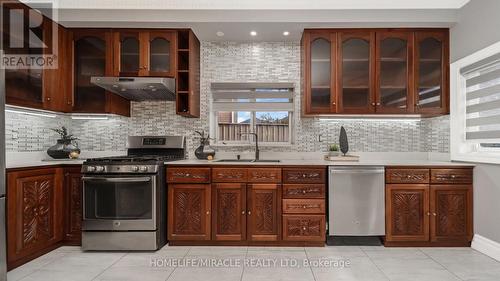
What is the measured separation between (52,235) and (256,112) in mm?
2582

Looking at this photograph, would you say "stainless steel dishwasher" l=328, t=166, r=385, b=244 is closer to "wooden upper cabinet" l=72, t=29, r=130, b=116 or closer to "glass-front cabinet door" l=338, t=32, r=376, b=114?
"glass-front cabinet door" l=338, t=32, r=376, b=114

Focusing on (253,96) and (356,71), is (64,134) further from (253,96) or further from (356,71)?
(356,71)

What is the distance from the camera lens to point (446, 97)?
11.1 feet

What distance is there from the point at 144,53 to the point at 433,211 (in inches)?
140

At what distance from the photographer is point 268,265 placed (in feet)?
8.72

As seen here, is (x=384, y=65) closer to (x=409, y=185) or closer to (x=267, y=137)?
(x=409, y=185)

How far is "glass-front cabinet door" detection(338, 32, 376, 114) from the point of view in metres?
3.43

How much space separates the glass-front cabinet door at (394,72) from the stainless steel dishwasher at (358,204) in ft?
2.77

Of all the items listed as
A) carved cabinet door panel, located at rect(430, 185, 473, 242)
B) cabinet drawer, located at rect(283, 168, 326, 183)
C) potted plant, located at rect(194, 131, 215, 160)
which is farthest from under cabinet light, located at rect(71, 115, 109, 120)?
carved cabinet door panel, located at rect(430, 185, 473, 242)

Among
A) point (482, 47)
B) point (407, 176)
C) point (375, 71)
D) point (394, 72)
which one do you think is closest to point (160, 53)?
point (375, 71)

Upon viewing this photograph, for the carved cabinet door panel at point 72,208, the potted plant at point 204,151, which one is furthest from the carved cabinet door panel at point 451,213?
the carved cabinet door panel at point 72,208

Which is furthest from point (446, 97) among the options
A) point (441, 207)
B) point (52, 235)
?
point (52, 235)

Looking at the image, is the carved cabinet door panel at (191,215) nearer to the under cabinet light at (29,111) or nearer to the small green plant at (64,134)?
the small green plant at (64,134)

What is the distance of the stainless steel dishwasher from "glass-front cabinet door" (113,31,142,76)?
8.52 ft
